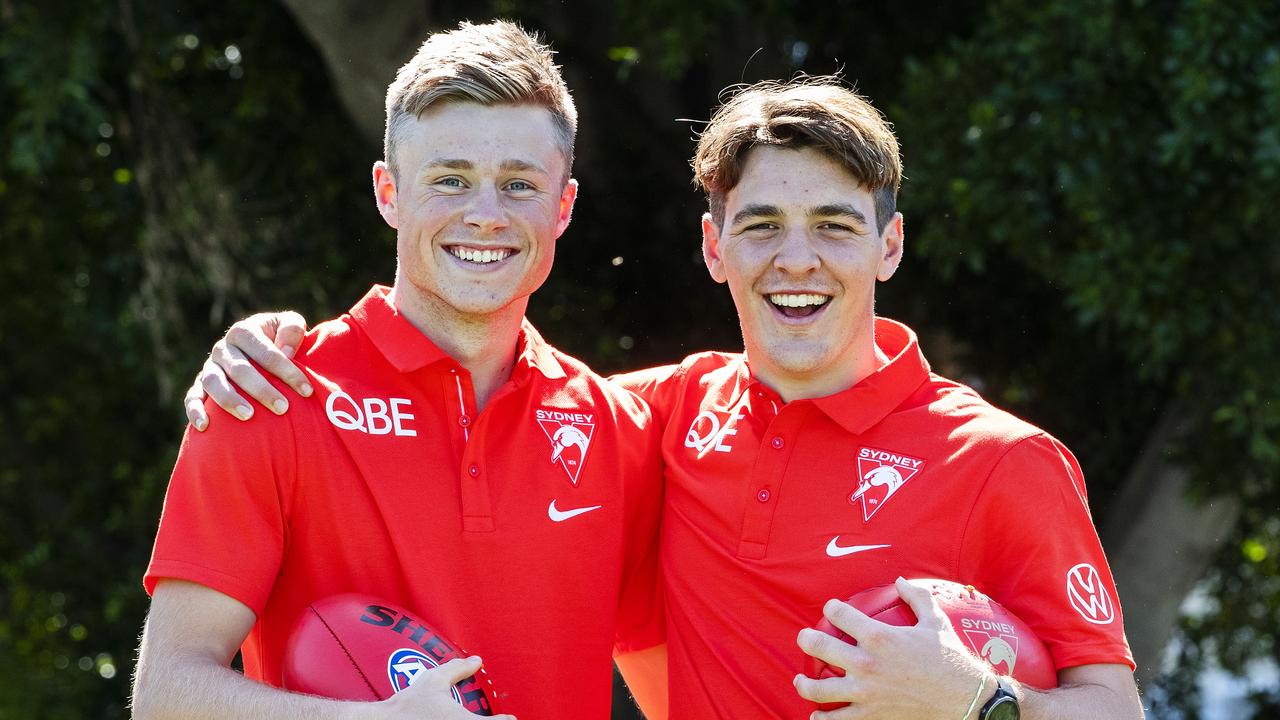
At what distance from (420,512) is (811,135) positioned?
1.08 m

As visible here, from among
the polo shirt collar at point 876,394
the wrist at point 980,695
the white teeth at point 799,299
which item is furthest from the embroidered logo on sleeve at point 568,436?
the wrist at point 980,695

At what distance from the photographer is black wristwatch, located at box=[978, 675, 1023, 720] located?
2258 mm

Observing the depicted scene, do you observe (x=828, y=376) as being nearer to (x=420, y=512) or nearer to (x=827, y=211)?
(x=827, y=211)

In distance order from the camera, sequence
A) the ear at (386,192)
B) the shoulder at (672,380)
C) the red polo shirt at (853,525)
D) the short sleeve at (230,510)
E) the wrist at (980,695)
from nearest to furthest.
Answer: the wrist at (980,695) < the short sleeve at (230,510) < the red polo shirt at (853,525) < the ear at (386,192) < the shoulder at (672,380)

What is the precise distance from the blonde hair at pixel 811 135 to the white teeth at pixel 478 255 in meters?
0.51

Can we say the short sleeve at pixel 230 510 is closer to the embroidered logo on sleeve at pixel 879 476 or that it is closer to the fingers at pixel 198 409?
the fingers at pixel 198 409

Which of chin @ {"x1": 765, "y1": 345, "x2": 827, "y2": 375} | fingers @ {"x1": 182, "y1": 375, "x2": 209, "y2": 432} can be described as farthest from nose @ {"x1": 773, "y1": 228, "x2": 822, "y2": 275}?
fingers @ {"x1": 182, "y1": 375, "x2": 209, "y2": 432}

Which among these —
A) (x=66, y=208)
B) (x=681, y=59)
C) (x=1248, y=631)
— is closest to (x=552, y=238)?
(x=681, y=59)

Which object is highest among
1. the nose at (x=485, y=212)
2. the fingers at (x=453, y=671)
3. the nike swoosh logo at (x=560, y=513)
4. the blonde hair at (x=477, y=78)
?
the blonde hair at (x=477, y=78)

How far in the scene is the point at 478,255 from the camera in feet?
9.18

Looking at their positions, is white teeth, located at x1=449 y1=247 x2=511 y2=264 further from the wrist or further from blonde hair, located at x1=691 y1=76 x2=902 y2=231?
the wrist

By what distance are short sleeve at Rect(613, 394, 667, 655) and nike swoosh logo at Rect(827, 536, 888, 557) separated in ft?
1.54

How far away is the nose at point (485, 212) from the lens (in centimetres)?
275

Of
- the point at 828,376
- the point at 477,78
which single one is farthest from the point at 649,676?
the point at 477,78
